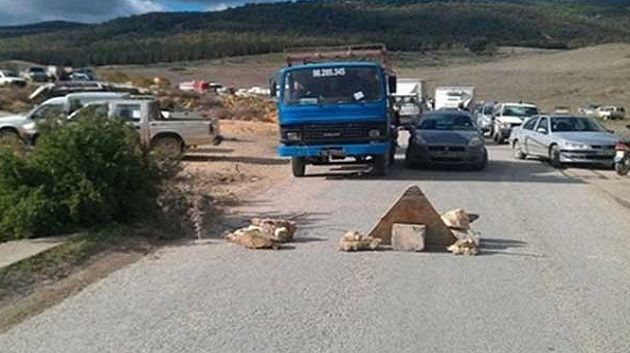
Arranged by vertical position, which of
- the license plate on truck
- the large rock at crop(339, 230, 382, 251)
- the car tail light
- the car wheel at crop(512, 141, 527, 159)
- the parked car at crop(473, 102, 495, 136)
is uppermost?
the large rock at crop(339, 230, 382, 251)

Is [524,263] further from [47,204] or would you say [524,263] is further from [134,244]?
[47,204]

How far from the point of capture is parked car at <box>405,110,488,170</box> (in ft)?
70.2

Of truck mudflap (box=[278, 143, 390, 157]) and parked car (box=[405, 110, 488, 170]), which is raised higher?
truck mudflap (box=[278, 143, 390, 157])

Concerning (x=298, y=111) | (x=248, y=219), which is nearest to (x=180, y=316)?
(x=248, y=219)

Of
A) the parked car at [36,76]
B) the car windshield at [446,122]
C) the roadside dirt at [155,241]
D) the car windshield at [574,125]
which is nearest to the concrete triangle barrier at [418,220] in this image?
the roadside dirt at [155,241]

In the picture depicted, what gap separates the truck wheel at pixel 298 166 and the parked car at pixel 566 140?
7.32 meters

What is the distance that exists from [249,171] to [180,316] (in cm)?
1503

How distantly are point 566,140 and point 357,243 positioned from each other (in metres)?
14.6

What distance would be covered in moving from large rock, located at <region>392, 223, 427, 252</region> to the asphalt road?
20 centimetres

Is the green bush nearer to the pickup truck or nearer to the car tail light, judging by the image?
the pickup truck

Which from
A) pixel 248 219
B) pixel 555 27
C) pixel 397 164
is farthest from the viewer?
pixel 555 27

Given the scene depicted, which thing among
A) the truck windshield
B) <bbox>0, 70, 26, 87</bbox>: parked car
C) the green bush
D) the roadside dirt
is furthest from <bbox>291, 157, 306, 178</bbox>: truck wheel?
<bbox>0, 70, 26, 87</bbox>: parked car

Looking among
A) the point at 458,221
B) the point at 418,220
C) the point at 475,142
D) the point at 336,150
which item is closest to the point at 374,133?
the point at 336,150

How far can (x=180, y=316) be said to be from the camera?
7.13 meters
